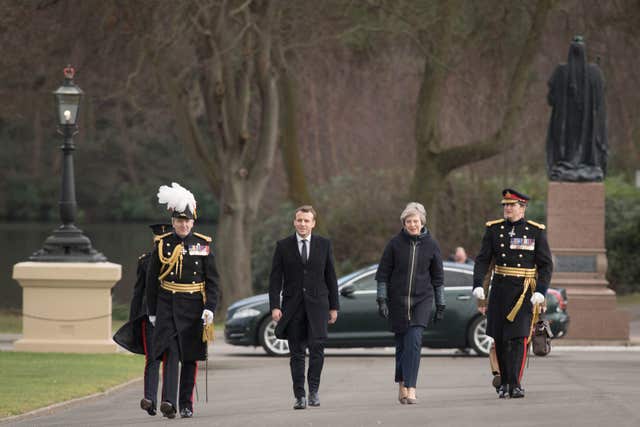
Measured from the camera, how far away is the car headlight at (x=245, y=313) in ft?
68.3

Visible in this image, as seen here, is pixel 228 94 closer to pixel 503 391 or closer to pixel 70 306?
pixel 70 306

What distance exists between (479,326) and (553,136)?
468cm

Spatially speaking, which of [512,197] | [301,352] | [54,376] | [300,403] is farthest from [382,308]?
[54,376]

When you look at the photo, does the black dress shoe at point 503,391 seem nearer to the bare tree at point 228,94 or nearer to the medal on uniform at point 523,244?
the medal on uniform at point 523,244

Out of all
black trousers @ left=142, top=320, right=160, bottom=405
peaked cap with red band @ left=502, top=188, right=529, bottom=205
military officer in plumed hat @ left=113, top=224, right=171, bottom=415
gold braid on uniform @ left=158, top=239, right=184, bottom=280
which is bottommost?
black trousers @ left=142, top=320, right=160, bottom=405

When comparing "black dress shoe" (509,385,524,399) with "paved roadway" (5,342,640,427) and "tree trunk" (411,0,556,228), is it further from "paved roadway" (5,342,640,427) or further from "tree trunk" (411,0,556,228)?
"tree trunk" (411,0,556,228)

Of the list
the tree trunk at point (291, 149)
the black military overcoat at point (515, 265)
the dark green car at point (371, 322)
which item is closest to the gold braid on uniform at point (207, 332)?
the black military overcoat at point (515, 265)

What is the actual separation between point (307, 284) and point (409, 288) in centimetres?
94

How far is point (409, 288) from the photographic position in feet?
41.9

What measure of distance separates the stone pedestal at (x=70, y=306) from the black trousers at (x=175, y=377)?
25.8 ft

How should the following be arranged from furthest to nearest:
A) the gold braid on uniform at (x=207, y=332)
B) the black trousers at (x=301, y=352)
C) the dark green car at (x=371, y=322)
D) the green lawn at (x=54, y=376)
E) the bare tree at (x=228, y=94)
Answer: the bare tree at (x=228, y=94) → the dark green car at (x=371, y=322) → the green lawn at (x=54, y=376) → the black trousers at (x=301, y=352) → the gold braid on uniform at (x=207, y=332)

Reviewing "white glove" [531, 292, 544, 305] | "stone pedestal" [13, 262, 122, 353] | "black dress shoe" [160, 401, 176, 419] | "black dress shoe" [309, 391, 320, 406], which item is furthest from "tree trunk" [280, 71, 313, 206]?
"black dress shoe" [160, 401, 176, 419]

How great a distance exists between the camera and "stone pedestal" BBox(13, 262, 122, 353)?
19.7 metres

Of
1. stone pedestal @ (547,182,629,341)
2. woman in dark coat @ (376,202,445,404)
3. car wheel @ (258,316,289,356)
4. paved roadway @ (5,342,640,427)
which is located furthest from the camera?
stone pedestal @ (547,182,629,341)
